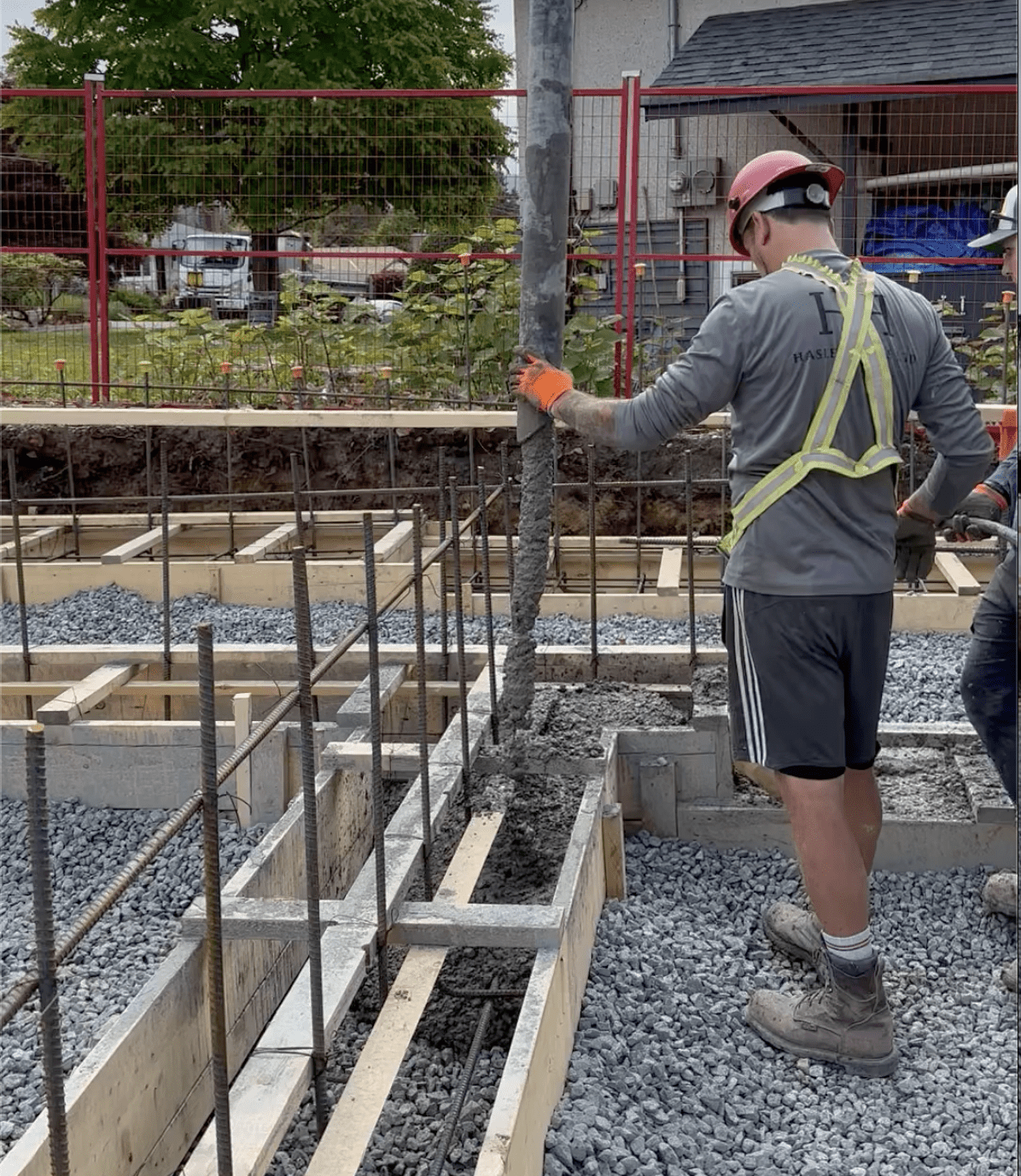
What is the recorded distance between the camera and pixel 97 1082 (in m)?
2.62

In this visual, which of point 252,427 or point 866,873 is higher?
point 252,427

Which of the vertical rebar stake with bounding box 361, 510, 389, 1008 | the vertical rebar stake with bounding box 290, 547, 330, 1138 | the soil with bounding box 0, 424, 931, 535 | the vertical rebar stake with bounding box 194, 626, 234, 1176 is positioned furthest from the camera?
the soil with bounding box 0, 424, 931, 535

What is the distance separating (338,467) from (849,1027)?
736 cm

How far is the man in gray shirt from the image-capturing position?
3.05 m

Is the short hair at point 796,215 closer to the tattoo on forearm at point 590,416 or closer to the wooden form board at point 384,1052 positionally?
the tattoo on forearm at point 590,416

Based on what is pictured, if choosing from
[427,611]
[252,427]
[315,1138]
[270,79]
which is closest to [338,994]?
[315,1138]

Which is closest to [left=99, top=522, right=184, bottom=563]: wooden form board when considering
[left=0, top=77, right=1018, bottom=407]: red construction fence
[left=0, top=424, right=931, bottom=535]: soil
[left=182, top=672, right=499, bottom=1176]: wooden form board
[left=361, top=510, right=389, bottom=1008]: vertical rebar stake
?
[left=0, top=424, right=931, bottom=535]: soil

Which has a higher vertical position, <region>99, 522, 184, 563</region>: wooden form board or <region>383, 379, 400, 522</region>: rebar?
<region>383, 379, 400, 522</region>: rebar

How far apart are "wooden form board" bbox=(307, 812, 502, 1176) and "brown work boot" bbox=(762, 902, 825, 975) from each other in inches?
33.9

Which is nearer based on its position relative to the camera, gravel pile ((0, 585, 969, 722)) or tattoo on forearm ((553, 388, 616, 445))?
tattoo on forearm ((553, 388, 616, 445))

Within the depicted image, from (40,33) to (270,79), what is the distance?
3.91m

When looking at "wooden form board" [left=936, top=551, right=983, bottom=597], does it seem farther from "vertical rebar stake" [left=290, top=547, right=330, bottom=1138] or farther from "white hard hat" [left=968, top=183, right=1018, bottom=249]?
"vertical rebar stake" [left=290, top=547, right=330, bottom=1138]

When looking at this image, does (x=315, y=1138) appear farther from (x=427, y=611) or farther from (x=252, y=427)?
(x=252, y=427)

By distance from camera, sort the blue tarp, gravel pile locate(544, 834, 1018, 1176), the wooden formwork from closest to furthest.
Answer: gravel pile locate(544, 834, 1018, 1176) < the wooden formwork < the blue tarp
